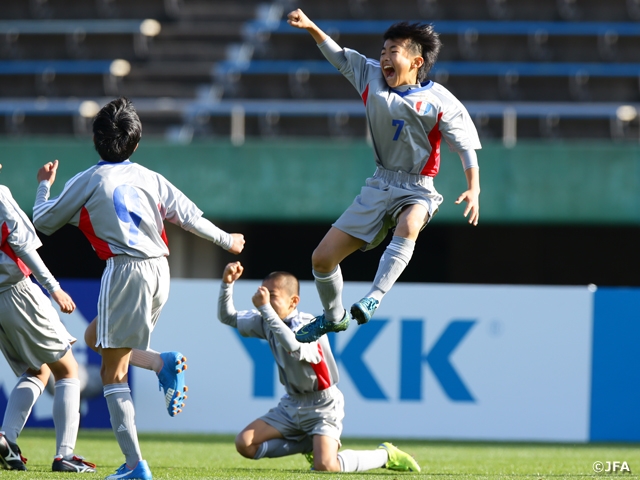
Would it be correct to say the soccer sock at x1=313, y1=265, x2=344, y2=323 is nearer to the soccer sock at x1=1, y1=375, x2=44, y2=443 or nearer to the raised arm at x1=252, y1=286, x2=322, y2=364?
the raised arm at x1=252, y1=286, x2=322, y2=364

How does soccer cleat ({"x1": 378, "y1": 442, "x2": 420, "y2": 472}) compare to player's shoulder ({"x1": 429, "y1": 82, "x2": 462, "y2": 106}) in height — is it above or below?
below

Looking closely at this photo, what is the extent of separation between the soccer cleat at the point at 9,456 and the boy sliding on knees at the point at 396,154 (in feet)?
6.10

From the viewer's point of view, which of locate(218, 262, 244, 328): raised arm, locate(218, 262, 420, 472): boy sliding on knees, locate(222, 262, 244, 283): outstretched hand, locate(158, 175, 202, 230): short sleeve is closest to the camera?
locate(158, 175, 202, 230): short sleeve

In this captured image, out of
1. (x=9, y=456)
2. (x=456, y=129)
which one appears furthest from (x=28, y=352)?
(x=456, y=129)

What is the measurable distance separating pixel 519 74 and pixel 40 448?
1012 cm

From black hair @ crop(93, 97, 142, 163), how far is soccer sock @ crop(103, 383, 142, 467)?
122 centimetres

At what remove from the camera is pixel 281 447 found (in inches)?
262

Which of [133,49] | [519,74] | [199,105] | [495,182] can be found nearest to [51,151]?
[199,105]

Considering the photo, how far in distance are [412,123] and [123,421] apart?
231 cm

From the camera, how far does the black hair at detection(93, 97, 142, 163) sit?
5086 mm

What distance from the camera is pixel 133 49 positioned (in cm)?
1673

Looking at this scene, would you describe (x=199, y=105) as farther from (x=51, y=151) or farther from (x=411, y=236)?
(x=411, y=236)

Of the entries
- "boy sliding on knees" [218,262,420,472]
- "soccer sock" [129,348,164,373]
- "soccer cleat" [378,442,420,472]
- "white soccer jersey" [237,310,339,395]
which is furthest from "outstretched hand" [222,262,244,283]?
"soccer cleat" [378,442,420,472]

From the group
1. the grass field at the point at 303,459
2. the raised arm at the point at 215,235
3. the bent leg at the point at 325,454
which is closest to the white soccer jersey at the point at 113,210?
the raised arm at the point at 215,235
